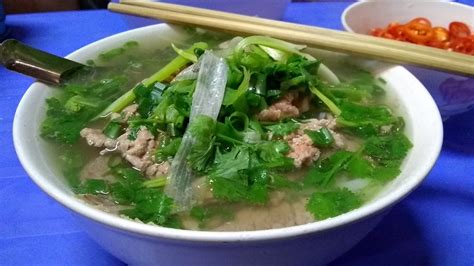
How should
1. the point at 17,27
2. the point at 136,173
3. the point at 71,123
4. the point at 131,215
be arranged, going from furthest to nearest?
the point at 17,27
the point at 71,123
the point at 136,173
the point at 131,215

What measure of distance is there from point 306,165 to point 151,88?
30 cm

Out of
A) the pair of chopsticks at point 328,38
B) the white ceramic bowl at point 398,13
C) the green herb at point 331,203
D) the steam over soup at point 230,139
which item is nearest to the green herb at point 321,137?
the steam over soup at point 230,139

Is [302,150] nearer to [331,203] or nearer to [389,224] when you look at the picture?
[331,203]

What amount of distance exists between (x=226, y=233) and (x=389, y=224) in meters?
0.44

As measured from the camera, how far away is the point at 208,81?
0.90 metres

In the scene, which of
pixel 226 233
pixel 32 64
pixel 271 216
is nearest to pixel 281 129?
pixel 271 216

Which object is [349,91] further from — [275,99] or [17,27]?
[17,27]

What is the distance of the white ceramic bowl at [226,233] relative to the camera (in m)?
0.63

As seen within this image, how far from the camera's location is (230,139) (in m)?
0.82

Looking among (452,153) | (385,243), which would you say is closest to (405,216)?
(385,243)

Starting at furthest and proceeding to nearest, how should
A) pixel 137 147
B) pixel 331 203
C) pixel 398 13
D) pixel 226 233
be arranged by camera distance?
1. pixel 398 13
2. pixel 137 147
3. pixel 331 203
4. pixel 226 233

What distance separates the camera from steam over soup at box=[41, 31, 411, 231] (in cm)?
77

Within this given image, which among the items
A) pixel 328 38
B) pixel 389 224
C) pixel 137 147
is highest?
pixel 328 38

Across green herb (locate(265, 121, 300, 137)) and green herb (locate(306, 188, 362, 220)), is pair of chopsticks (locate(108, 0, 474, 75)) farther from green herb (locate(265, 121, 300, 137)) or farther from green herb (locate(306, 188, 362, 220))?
green herb (locate(306, 188, 362, 220))
